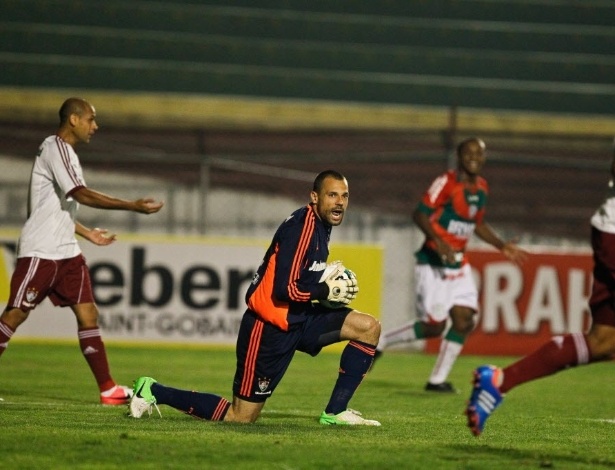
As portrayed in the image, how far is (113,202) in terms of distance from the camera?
779 centimetres

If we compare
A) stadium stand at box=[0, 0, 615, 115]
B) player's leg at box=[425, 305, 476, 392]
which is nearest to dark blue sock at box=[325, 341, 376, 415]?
player's leg at box=[425, 305, 476, 392]

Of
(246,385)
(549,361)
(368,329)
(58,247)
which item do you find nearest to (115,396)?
(58,247)

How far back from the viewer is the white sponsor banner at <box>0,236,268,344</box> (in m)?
14.5

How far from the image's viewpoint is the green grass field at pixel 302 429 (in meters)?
5.46

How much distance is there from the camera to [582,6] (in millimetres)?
23062

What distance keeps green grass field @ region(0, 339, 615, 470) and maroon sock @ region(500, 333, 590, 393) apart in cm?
42

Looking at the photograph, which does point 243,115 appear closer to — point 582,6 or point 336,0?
point 336,0

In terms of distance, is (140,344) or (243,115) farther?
(243,115)

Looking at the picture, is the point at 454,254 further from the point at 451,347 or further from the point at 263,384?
the point at 263,384

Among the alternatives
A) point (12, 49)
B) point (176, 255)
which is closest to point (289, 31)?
point (12, 49)

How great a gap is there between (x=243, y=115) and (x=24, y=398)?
40.9ft

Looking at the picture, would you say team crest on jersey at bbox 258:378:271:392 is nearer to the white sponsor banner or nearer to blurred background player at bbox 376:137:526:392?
blurred background player at bbox 376:137:526:392

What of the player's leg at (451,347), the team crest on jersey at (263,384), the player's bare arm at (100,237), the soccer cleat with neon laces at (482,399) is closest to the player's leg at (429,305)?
the player's leg at (451,347)

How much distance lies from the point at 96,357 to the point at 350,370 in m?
2.28
